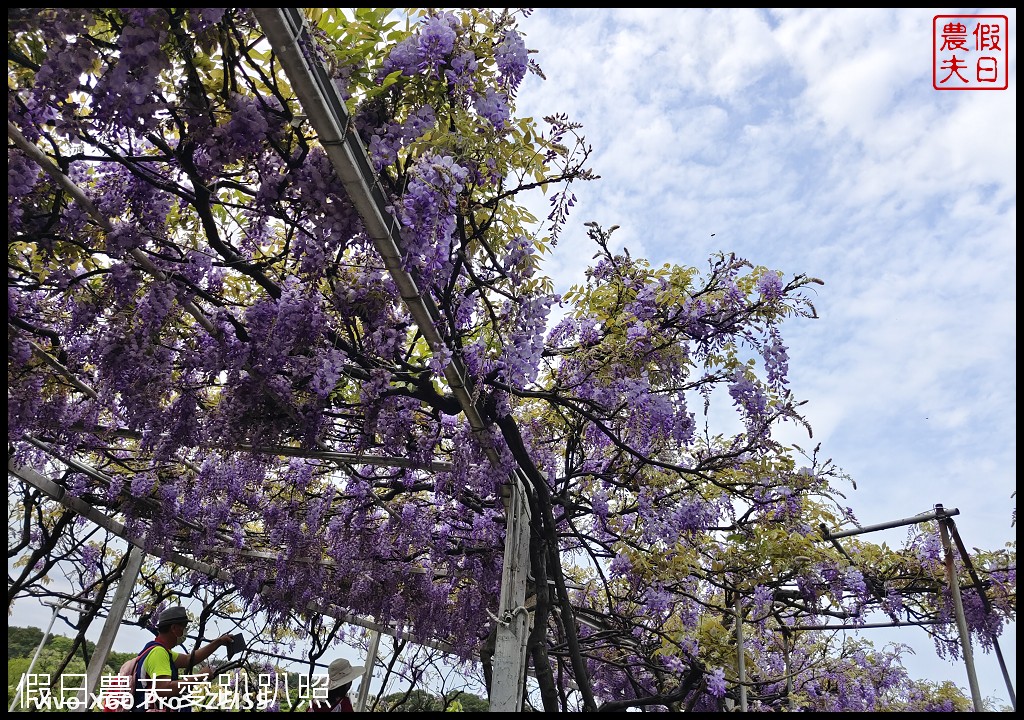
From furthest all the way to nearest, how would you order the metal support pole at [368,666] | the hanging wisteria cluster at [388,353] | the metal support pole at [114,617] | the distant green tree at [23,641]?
1. the distant green tree at [23,641]
2. the metal support pole at [368,666]
3. the metal support pole at [114,617]
4. the hanging wisteria cluster at [388,353]

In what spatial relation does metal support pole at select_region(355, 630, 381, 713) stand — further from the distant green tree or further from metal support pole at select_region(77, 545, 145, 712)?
the distant green tree

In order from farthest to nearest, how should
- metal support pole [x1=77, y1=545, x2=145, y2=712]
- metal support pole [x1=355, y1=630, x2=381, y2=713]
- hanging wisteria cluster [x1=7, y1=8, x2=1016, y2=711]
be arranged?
metal support pole [x1=355, y1=630, x2=381, y2=713] → metal support pole [x1=77, y1=545, x2=145, y2=712] → hanging wisteria cluster [x1=7, y1=8, x2=1016, y2=711]

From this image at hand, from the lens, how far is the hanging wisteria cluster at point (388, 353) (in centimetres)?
258

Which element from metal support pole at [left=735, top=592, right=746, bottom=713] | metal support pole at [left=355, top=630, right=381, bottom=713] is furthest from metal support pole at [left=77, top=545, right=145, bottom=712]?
metal support pole at [left=735, top=592, right=746, bottom=713]

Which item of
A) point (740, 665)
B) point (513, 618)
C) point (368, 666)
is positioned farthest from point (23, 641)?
point (740, 665)

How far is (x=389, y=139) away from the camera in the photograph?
2.56 m

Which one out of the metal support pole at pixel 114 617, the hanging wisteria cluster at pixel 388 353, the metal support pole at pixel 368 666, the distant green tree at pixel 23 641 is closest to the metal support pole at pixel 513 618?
the hanging wisteria cluster at pixel 388 353

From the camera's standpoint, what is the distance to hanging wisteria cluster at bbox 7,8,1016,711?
8.46 ft

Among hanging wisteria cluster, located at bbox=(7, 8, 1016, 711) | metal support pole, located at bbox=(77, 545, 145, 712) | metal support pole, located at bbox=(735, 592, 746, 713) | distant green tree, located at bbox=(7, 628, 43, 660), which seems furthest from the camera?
distant green tree, located at bbox=(7, 628, 43, 660)

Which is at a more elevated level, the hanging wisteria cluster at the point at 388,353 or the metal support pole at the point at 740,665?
the hanging wisteria cluster at the point at 388,353

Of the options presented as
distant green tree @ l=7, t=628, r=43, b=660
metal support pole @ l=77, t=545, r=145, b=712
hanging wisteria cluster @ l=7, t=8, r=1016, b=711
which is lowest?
distant green tree @ l=7, t=628, r=43, b=660

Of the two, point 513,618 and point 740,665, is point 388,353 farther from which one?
point 740,665

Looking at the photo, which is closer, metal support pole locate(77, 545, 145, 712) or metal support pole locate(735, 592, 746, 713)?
metal support pole locate(735, 592, 746, 713)

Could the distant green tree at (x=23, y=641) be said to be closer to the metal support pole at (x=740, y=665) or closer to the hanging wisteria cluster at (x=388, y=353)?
the hanging wisteria cluster at (x=388, y=353)
